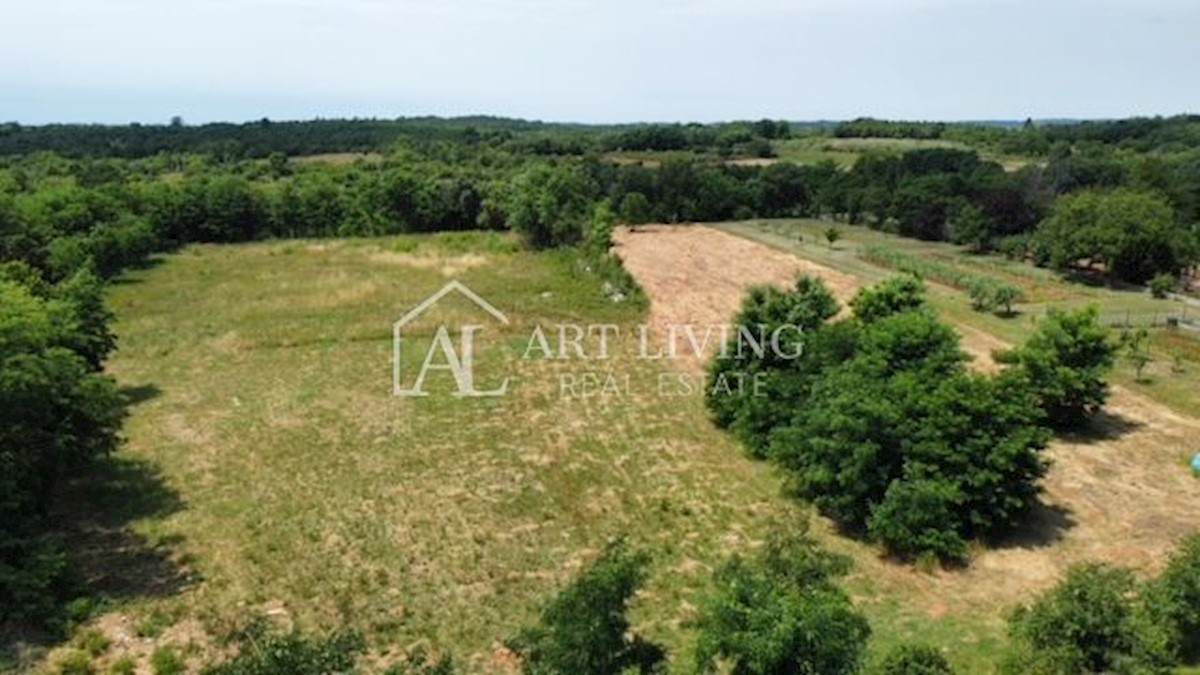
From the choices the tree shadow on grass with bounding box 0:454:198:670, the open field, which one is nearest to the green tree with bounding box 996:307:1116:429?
the open field

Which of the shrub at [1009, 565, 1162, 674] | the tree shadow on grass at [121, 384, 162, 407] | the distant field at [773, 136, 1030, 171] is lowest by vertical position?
the tree shadow on grass at [121, 384, 162, 407]

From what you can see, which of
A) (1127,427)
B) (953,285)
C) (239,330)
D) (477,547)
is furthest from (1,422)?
(953,285)

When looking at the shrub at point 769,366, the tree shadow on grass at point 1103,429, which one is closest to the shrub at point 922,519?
the shrub at point 769,366

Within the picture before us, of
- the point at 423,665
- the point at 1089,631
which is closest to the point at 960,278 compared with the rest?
the point at 1089,631

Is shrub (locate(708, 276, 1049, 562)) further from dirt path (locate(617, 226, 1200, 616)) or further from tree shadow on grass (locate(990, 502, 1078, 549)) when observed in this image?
dirt path (locate(617, 226, 1200, 616))

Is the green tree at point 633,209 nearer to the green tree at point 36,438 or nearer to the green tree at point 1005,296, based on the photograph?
the green tree at point 1005,296

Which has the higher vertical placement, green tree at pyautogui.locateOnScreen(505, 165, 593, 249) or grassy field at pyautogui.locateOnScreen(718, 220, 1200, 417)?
green tree at pyautogui.locateOnScreen(505, 165, 593, 249)

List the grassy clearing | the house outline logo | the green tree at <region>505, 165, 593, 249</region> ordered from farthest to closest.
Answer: the green tree at <region>505, 165, 593, 249</region> < the house outline logo < the grassy clearing
